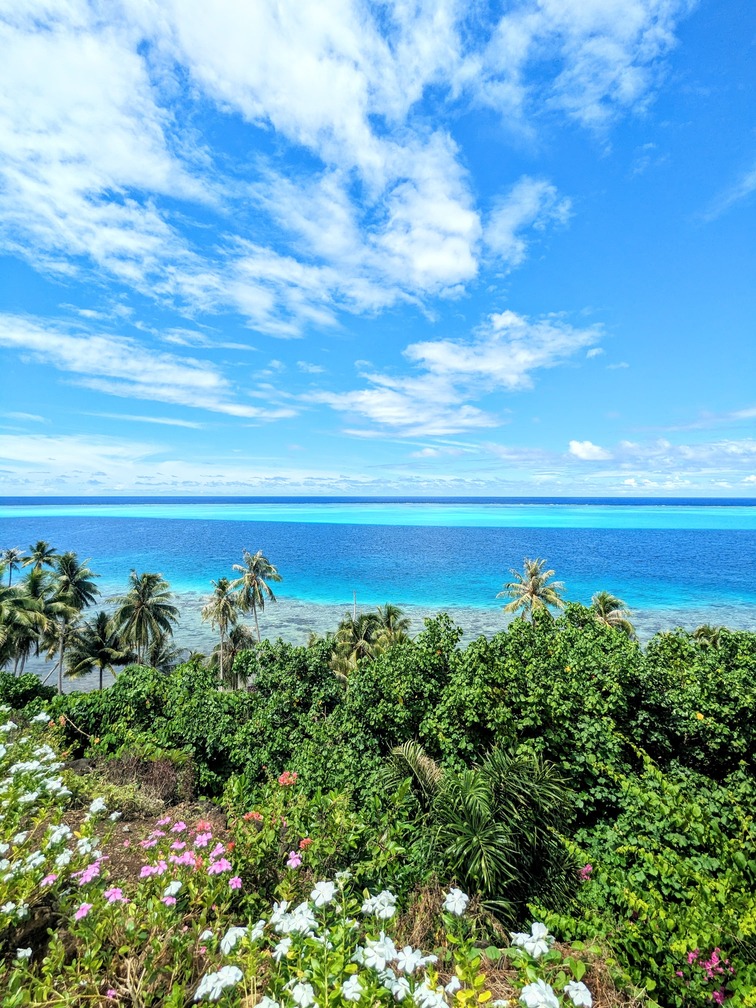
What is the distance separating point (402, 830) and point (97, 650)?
34.9 metres

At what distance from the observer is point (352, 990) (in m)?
2.98

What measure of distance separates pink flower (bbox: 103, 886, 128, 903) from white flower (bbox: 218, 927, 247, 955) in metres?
1.16

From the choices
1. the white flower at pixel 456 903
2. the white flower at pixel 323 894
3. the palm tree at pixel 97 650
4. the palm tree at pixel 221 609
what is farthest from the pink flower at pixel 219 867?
the palm tree at pixel 97 650

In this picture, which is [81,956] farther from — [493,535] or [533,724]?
[493,535]

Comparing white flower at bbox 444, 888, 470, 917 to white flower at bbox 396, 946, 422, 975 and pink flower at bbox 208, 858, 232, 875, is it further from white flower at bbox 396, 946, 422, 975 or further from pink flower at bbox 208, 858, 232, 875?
pink flower at bbox 208, 858, 232, 875

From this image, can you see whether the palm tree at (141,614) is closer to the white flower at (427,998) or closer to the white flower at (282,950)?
the white flower at (282,950)

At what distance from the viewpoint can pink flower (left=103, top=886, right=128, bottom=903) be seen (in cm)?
405

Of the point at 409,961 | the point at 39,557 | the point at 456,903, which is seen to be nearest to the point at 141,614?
the point at 39,557

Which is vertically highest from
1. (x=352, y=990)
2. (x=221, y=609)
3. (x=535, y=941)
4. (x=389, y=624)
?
(x=352, y=990)

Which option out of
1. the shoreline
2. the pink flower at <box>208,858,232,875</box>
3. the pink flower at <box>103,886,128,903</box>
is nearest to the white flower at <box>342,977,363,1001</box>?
the pink flower at <box>208,858,232,875</box>

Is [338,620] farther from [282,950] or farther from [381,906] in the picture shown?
[282,950]

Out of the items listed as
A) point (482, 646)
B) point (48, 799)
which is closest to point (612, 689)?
point (482, 646)

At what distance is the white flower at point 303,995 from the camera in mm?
2992

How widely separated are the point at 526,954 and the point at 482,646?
629cm
